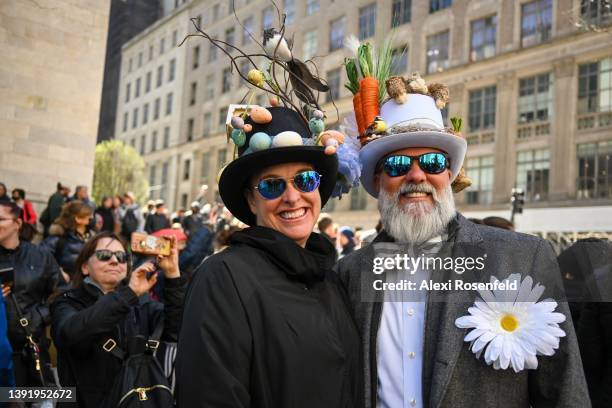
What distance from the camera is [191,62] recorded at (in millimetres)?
42906

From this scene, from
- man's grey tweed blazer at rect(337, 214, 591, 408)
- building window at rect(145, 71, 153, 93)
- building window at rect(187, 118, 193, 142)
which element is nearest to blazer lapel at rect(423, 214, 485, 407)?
man's grey tweed blazer at rect(337, 214, 591, 408)

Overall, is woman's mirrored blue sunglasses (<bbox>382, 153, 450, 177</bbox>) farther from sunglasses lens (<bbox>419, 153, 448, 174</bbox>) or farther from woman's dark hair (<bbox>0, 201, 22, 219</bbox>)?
woman's dark hair (<bbox>0, 201, 22, 219</bbox>)

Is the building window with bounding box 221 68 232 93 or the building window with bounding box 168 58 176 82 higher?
the building window with bounding box 168 58 176 82

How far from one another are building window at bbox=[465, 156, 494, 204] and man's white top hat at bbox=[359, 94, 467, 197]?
76.2 ft

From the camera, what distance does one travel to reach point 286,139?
219cm

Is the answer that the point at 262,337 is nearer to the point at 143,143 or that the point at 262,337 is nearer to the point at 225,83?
the point at 225,83

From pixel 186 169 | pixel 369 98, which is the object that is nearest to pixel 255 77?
pixel 369 98

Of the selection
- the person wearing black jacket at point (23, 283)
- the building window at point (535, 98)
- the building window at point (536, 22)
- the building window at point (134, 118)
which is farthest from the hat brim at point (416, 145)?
the building window at point (134, 118)

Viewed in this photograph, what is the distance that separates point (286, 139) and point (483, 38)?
24.9 metres

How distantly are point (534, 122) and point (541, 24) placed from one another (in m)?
3.95

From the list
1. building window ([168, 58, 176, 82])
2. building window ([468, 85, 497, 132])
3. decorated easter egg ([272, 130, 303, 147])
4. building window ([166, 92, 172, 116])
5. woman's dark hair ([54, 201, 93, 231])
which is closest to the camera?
decorated easter egg ([272, 130, 303, 147])

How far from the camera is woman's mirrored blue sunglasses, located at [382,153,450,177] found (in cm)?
253

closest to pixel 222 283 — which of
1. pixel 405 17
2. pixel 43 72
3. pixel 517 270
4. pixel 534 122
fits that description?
pixel 517 270

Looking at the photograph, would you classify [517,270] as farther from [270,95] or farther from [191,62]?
[191,62]
